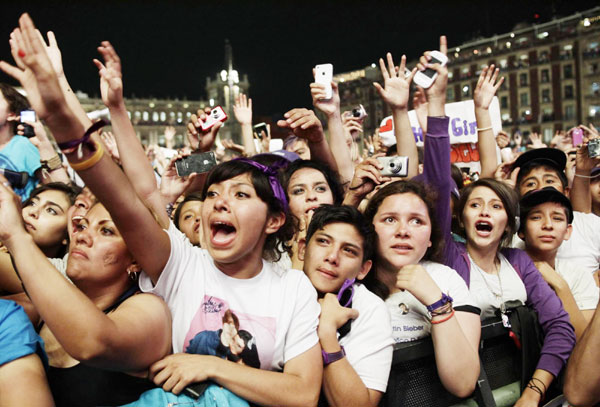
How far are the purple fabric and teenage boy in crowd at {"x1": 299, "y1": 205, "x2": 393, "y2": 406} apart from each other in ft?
1.83

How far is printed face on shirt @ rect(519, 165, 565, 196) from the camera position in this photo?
399 cm

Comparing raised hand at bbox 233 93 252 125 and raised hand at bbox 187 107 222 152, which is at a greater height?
raised hand at bbox 233 93 252 125

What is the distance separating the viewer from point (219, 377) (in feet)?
5.58

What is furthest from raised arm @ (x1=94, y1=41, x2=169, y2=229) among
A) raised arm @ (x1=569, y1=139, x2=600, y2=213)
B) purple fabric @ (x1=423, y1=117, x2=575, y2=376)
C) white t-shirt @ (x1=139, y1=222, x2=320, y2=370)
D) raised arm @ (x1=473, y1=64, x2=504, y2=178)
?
raised arm @ (x1=569, y1=139, x2=600, y2=213)

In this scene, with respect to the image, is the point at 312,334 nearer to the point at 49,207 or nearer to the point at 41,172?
the point at 49,207

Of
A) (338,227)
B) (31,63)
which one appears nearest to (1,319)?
(31,63)

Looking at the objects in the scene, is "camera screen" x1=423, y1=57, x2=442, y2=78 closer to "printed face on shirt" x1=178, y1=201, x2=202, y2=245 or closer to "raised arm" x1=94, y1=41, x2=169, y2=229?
"printed face on shirt" x1=178, y1=201, x2=202, y2=245

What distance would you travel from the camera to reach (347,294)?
84.9 inches

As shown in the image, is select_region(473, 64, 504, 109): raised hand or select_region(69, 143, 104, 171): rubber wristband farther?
select_region(473, 64, 504, 109): raised hand

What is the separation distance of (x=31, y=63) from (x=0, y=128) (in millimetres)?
2919

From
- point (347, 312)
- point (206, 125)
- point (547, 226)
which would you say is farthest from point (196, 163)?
point (547, 226)

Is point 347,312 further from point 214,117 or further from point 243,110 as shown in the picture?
point 243,110

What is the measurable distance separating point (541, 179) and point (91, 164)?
3.62 m

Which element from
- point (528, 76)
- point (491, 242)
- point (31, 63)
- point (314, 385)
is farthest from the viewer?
point (528, 76)
